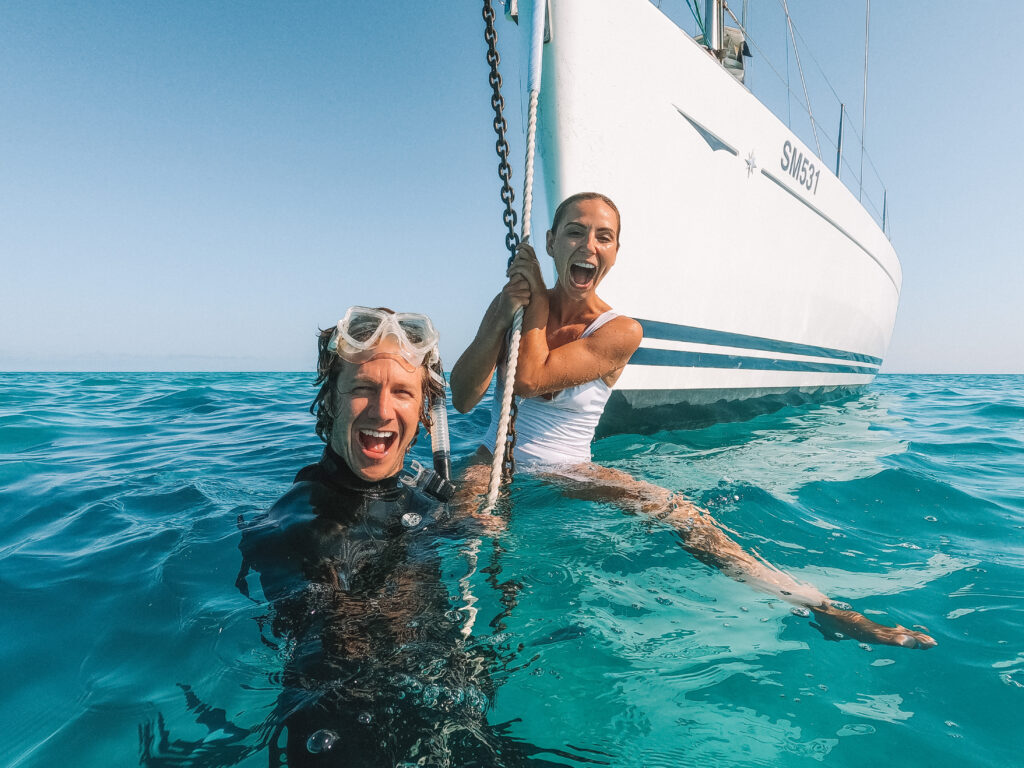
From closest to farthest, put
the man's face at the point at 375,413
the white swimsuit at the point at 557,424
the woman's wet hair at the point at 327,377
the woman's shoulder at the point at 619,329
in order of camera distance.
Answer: the man's face at the point at 375,413
the woman's wet hair at the point at 327,377
the woman's shoulder at the point at 619,329
the white swimsuit at the point at 557,424

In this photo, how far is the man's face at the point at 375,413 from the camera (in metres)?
1.77

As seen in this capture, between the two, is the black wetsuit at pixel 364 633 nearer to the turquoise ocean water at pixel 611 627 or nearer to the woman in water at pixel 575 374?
the turquoise ocean water at pixel 611 627

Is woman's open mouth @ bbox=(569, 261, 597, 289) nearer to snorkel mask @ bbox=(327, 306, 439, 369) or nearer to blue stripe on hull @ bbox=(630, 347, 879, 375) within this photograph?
snorkel mask @ bbox=(327, 306, 439, 369)

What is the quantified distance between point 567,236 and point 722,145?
431 centimetres

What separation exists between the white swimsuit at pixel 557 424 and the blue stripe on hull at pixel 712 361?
159cm

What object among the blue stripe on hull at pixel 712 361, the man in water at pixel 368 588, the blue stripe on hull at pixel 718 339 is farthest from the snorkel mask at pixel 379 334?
the blue stripe on hull at pixel 718 339

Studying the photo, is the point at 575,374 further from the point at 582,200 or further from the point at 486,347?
the point at 582,200

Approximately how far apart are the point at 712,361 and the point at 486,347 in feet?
15.7

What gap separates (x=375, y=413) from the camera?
1.76 m

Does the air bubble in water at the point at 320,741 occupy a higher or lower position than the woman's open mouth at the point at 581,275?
lower

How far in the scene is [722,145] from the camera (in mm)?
6059

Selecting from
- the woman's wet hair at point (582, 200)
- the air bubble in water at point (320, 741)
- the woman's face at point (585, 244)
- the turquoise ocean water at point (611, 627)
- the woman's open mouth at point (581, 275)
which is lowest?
the turquoise ocean water at point (611, 627)

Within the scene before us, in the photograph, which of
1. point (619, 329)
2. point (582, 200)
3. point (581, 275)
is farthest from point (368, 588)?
point (582, 200)

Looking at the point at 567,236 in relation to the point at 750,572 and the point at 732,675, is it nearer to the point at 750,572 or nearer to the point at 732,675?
the point at 750,572
